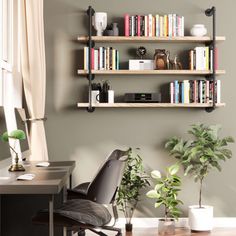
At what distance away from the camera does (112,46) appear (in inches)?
237

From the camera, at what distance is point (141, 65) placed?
5.90 metres

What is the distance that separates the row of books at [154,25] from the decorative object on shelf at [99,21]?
0.22 metres

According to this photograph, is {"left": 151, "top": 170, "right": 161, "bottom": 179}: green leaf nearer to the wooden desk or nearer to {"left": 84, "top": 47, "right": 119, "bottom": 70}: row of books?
{"left": 84, "top": 47, "right": 119, "bottom": 70}: row of books

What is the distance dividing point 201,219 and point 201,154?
63 cm

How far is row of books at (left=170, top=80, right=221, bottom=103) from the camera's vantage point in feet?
19.2

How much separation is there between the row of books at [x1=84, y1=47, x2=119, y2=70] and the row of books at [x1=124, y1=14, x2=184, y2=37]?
0.26 metres

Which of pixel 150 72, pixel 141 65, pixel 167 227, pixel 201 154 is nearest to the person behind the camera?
pixel 167 227

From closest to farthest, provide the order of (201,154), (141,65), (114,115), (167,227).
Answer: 1. (167,227)
2. (201,154)
3. (141,65)
4. (114,115)

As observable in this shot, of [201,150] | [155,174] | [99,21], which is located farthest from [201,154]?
[99,21]

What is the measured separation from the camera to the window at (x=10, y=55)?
511cm

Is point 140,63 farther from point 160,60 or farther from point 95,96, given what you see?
point 95,96

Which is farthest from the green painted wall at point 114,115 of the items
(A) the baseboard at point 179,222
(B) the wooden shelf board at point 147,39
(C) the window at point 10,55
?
(C) the window at point 10,55

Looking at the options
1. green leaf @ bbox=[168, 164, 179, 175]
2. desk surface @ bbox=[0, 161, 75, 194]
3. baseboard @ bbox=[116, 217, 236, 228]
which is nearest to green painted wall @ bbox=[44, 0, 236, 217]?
baseboard @ bbox=[116, 217, 236, 228]

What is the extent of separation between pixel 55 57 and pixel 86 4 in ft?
2.09
